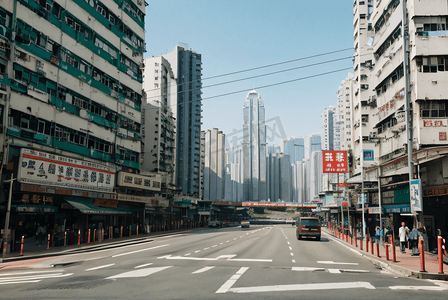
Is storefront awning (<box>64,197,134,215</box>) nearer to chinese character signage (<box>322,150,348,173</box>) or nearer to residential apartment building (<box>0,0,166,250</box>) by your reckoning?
residential apartment building (<box>0,0,166,250</box>)

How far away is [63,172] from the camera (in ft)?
→ 108

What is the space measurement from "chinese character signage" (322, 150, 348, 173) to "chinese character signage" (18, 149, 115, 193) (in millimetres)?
25233

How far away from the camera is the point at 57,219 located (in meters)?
34.1

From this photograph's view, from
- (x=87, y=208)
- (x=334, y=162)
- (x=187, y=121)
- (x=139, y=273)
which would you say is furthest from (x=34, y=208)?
(x=187, y=121)

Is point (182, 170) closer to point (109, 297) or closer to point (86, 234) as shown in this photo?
point (86, 234)

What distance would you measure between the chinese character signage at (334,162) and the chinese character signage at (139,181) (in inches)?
863

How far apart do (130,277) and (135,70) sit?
40916 millimetres

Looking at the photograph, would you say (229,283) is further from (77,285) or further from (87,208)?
(87,208)

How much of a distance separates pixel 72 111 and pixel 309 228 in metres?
25.3

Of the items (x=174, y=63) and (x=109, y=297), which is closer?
(x=109, y=297)

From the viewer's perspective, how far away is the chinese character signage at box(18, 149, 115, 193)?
2875 centimetres

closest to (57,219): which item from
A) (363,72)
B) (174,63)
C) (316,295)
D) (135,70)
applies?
(135,70)

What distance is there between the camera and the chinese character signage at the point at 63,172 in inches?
1132

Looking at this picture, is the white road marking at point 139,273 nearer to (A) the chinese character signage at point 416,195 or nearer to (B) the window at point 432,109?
(A) the chinese character signage at point 416,195
